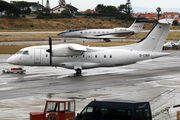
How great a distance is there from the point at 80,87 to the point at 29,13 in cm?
14012

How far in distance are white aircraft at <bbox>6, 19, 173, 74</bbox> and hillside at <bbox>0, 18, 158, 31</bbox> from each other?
322ft

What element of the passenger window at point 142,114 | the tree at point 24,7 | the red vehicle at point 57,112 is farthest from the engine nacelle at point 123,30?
the tree at point 24,7

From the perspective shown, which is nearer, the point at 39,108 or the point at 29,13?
the point at 39,108

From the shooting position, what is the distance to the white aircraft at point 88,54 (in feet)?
105

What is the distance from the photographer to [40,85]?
2673 centimetres

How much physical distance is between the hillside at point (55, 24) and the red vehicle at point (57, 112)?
11718 cm

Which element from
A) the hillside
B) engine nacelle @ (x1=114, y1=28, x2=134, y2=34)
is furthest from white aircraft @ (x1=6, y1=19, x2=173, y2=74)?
the hillside

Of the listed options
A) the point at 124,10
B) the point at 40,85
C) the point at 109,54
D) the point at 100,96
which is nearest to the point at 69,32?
the point at 109,54

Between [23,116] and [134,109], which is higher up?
[134,109]

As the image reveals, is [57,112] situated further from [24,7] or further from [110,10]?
[110,10]

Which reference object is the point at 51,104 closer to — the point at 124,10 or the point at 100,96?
the point at 100,96

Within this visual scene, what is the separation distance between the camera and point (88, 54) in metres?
33.3

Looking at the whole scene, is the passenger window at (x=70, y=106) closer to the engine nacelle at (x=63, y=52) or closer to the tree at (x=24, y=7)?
the engine nacelle at (x=63, y=52)

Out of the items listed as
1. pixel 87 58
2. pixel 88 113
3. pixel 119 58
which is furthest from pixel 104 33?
pixel 88 113
